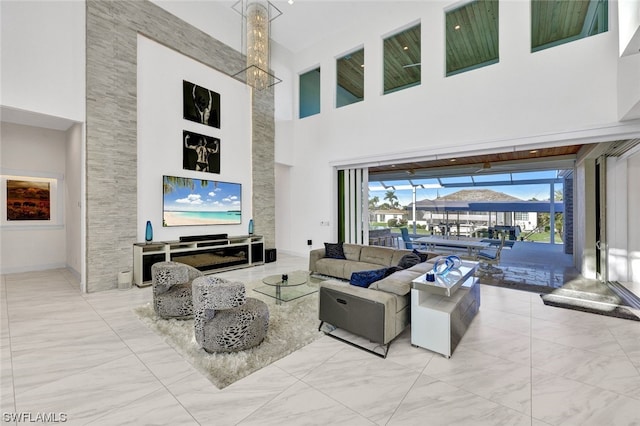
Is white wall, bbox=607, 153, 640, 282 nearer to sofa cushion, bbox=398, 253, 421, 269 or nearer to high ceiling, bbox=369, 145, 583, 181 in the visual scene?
high ceiling, bbox=369, 145, 583, 181

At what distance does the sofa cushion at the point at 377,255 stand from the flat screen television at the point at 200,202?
10.7ft

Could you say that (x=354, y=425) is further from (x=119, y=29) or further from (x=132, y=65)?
(x=119, y=29)

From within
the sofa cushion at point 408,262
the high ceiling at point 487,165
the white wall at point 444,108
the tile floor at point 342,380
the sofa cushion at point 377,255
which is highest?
the white wall at point 444,108

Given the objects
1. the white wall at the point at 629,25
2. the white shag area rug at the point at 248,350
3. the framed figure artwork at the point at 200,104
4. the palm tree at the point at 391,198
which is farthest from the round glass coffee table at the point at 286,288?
the palm tree at the point at 391,198

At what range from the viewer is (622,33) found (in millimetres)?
3357

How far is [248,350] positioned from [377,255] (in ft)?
10.4

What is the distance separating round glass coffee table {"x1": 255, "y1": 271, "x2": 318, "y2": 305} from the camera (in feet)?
11.5

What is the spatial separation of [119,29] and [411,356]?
6.77 meters

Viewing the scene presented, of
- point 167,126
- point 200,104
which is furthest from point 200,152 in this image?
point 200,104

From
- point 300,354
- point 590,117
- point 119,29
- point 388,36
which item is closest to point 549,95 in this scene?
point 590,117

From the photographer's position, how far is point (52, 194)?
613cm

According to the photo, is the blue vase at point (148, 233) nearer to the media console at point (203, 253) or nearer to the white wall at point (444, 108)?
the media console at point (203, 253)

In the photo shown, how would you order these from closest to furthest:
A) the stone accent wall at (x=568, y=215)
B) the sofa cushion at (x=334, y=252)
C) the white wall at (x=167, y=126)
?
the white wall at (x=167, y=126), the sofa cushion at (x=334, y=252), the stone accent wall at (x=568, y=215)

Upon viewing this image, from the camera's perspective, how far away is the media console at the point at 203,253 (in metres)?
4.87
